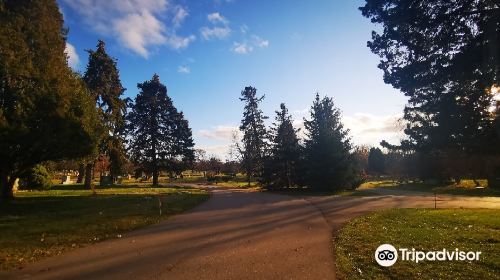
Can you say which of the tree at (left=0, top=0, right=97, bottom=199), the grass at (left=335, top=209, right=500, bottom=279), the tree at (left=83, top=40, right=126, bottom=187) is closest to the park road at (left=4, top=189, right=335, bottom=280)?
the grass at (left=335, top=209, right=500, bottom=279)

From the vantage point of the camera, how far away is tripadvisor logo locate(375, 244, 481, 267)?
8.93 m

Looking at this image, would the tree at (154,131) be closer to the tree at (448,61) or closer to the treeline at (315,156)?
the treeline at (315,156)

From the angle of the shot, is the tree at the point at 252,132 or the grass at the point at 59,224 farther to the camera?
the tree at the point at 252,132

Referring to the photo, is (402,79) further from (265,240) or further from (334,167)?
(334,167)

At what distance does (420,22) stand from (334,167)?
83.4 ft

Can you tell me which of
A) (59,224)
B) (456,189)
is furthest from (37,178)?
(456,189)

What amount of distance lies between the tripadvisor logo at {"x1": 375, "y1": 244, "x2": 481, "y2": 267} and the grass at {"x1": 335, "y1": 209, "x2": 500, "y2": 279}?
180 millimetres

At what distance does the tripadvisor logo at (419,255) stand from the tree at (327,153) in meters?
28.2

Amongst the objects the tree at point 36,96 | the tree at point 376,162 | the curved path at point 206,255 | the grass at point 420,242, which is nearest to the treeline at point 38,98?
the tree at point 36,96

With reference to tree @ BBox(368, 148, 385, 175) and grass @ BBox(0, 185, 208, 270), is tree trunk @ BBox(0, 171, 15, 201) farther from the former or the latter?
tree @ BBox(368, 148, 385, 175)

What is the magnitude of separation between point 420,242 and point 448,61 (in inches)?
256

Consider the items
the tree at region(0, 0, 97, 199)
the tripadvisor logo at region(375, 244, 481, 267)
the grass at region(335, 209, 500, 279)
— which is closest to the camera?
the grass at region(335, 209, 500, 279)

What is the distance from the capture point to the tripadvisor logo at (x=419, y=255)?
893 centimetres

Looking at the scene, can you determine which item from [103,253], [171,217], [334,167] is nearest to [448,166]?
[334,167]
